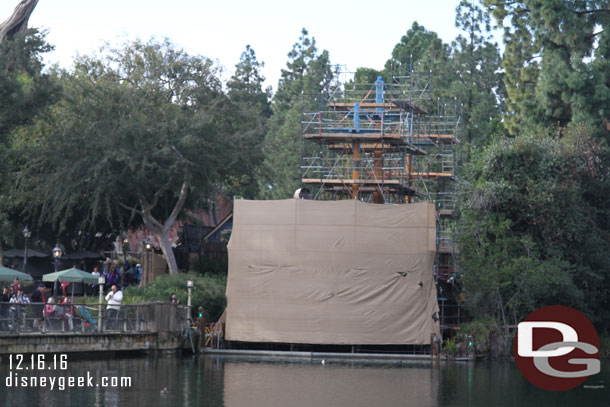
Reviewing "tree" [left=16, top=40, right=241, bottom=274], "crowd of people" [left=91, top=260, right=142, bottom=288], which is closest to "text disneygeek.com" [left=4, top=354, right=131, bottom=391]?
"crowd of people" [left=91, top=260, right=142, bottom=288]

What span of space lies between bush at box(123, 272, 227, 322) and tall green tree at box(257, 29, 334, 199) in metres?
10.6

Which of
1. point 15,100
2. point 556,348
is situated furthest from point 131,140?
point 556,348

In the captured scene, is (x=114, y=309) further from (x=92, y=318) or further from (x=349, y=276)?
(x=349, y=276)

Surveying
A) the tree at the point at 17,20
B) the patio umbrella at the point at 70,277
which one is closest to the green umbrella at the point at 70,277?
the patio umbrella at the point at 70,277

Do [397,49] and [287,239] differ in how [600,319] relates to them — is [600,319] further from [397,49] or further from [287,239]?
[397,49]

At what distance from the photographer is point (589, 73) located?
169ft

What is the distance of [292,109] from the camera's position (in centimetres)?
7844

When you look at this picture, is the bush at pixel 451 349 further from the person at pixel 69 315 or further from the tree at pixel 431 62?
the tree at pixel 431 62

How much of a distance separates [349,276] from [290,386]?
10083mm

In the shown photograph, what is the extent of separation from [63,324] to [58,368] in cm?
258

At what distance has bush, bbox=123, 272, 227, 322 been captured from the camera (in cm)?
4203

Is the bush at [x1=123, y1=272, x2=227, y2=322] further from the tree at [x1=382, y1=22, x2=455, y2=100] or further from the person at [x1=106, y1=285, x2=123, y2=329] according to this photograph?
the tree at [x1=382, y1=22, x2=455, y2=100]

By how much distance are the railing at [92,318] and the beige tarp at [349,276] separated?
3281 mm

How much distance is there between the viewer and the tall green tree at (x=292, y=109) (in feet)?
244
